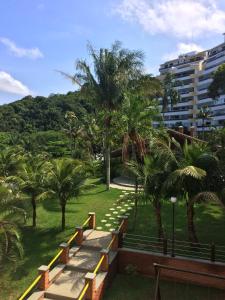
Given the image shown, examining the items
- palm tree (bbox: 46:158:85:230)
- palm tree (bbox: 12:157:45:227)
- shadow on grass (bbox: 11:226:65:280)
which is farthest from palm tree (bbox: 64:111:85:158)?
shadow on grass (bbox: 11:226:65:280)

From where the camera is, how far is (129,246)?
14336 mm

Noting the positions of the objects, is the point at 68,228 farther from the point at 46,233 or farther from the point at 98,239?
the point at 98,239

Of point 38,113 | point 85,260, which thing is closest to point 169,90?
point 38,113

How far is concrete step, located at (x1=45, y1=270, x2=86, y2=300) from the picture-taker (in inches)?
448

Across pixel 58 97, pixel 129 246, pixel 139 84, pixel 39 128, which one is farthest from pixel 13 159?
pixel 58 97

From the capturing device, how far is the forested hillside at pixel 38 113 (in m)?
74.4

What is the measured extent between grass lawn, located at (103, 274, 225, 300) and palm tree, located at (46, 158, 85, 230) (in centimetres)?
486

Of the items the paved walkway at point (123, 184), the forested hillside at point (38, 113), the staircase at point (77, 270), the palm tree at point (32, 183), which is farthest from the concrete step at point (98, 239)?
the forested hillside at point (38, 113)

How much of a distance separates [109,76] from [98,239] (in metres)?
11.3

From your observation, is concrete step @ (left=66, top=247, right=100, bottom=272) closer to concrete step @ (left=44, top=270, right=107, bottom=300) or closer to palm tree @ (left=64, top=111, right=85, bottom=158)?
concrete step @ (left=44, top=270, right=107, bottom=300)

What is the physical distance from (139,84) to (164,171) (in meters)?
11.0

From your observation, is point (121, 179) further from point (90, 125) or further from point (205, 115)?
point (205, 115)

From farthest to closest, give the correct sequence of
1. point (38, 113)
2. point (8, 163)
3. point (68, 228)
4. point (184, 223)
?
1. point (38, 113)
2. point (8, 163)
3. point (184, 223)
4. point (68, 228)

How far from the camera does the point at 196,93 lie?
275 feet
